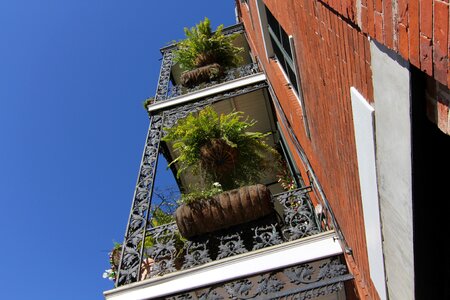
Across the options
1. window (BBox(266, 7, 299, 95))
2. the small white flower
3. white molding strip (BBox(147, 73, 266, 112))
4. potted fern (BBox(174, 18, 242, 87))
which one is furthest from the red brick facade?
potted fern (BBox(174, 18, 242, 87))

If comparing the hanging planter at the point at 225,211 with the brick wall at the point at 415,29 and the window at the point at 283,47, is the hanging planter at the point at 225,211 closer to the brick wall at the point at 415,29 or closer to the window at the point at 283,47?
the window at the point at 283,47

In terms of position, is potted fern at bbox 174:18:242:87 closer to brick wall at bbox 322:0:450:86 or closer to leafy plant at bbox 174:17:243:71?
leafy plant at bbox 174:17:243:71

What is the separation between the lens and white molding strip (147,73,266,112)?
8.30 metres

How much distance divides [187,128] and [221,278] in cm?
275

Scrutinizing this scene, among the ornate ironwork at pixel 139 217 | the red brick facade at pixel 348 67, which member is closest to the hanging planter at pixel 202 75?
the ornate ironwork at pixel 139 217

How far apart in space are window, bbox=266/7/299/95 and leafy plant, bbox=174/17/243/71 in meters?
3.24

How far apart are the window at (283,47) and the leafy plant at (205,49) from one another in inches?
128

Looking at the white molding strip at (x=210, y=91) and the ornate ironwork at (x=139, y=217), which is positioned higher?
the white molding strip at (x=210, y=91)

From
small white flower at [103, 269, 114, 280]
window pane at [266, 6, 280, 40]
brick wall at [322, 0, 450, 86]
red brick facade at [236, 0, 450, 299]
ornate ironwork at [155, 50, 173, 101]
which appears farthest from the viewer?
ornate ironwork at [155, 50, 173, 101]

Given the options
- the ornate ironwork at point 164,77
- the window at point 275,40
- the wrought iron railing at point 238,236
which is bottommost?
the wrought iron railing at point 238,236

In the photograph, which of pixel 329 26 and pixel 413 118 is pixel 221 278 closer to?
pixel 329 26

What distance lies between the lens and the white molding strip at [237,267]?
14.4 ft

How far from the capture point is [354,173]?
8.50 feet

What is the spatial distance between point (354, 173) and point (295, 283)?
2.09 m
